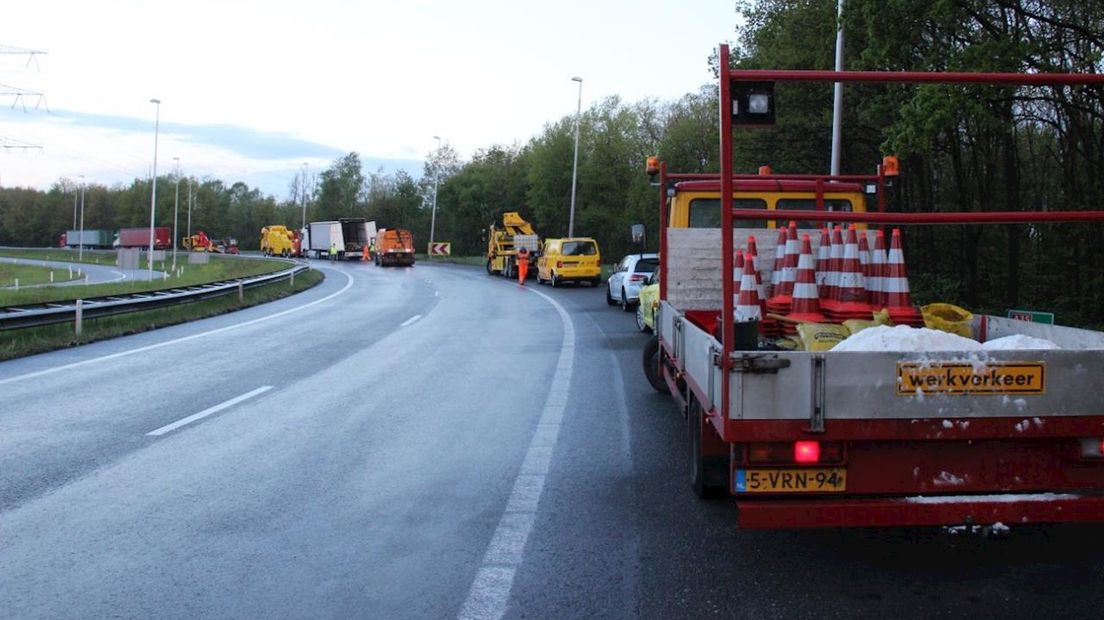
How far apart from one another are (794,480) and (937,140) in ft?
83.3

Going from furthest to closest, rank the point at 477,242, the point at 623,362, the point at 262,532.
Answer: the point at 477,242
the point at 623,362
the point at 262,532

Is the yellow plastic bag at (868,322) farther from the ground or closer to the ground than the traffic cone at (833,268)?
closer to the ground

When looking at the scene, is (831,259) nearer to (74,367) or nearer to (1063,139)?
(74,367)

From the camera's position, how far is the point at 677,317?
6.62 meters

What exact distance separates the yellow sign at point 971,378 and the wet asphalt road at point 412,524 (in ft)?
3.20

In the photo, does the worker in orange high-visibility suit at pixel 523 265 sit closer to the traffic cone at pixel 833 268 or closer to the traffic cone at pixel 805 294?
the traffic cone at pixel 833 268

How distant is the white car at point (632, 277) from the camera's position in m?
23.4

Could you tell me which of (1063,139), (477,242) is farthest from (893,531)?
(477,242)

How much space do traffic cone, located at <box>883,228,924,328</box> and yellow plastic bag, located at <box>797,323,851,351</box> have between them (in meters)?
0.61

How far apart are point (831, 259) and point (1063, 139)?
2014 centimetres

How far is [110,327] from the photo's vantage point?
17.5 m

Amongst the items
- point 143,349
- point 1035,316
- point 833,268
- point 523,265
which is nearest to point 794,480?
point 833,268

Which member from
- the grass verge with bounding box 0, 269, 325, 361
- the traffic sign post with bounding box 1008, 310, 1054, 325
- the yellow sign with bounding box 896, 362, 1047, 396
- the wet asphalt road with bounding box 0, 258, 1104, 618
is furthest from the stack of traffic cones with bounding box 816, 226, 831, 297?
the grass verge with bounding box 0, 269, 325, 361

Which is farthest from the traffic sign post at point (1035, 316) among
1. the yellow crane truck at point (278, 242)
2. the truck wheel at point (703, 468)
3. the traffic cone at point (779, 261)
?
the yellow crane truck at point (278, 242)
